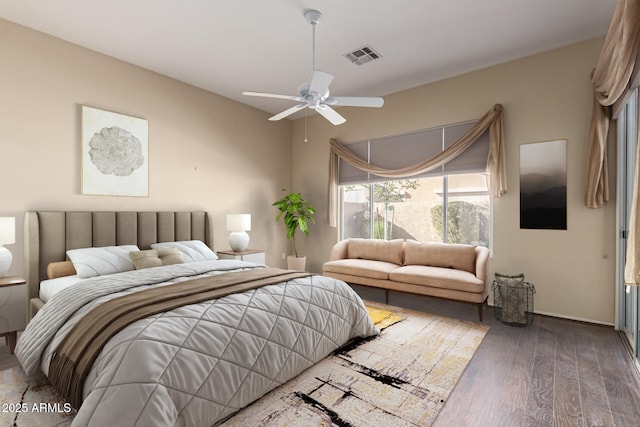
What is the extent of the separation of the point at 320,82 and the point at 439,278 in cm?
245

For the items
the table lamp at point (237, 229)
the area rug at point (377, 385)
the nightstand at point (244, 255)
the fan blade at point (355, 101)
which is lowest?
the area rug at point (377, 385)

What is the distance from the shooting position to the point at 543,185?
11.9 feet

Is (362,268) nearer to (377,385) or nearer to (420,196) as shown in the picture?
(420,196)

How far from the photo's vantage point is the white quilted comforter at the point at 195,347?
1477 mm

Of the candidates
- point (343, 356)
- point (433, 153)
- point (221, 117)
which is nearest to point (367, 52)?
point (433, 153)

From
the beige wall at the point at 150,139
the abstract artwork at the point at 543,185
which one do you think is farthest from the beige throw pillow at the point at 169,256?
the abstract artwork at the point at 543,185

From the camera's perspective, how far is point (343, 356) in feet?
8.54

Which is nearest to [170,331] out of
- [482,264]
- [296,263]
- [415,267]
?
[415,267]

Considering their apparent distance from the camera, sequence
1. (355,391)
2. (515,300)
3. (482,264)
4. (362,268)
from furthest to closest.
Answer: (362,268) → (482,264) → (515,300) → (355,391)

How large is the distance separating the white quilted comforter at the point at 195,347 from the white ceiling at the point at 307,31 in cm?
237

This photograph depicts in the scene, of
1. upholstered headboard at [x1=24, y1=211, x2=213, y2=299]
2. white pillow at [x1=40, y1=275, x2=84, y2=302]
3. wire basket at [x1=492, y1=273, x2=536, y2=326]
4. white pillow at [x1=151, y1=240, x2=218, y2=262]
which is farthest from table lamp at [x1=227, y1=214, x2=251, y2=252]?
wire basket at [x1=492, y1=273, x2=536, y2=326]

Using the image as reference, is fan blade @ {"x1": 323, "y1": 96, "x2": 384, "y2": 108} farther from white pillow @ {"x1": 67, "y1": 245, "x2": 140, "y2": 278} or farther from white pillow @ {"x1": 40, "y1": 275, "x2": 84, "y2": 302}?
white pillow @ {"x1": 40, "y1": 275, "x2": 84, "y2": 302}

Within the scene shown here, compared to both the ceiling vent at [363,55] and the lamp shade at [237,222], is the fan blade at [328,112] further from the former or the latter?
the lamp shade at [237,222]

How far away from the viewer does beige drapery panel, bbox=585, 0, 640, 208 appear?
1978 mm
